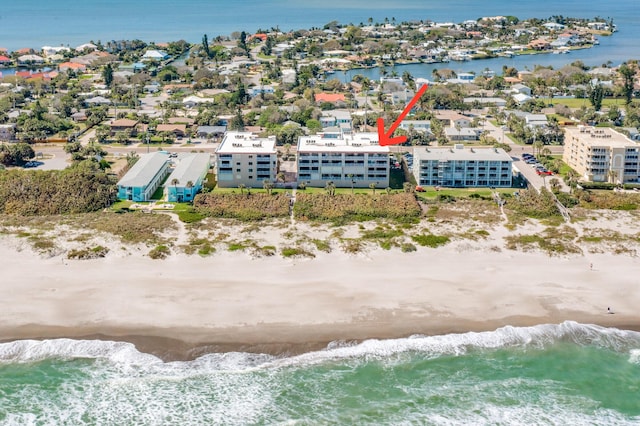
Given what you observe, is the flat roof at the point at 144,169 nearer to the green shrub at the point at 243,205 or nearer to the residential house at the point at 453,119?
the green shrub at the point at 243,205

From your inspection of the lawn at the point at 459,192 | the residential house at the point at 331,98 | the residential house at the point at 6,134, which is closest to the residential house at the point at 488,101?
the residential house at the point at 331,98

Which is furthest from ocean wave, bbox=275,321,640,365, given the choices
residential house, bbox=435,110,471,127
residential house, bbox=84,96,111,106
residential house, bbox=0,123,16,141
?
residential house, bbox=84,96,111,106

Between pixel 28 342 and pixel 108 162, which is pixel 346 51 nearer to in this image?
pixel 108 162

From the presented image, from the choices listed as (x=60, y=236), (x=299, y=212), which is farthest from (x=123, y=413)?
(x=299, y=212)

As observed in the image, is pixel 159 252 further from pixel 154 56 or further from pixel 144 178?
pixel 154 56

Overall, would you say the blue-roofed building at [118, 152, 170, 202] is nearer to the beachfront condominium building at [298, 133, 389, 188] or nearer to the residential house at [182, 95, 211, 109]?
the beachfront condominium building at [298, 133, 389, 188]

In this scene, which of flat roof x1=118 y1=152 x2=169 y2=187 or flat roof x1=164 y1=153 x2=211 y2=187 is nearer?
flat roof x1=118 y1=152 x2=169 y2=187
